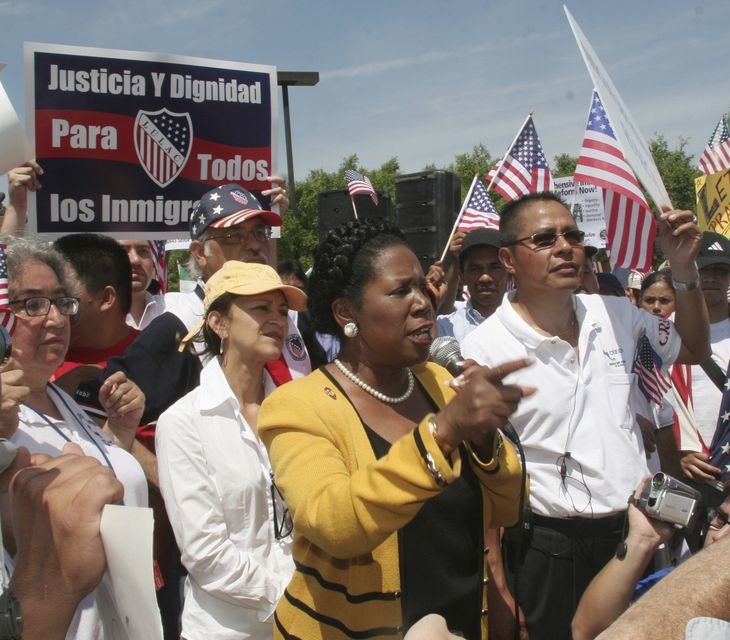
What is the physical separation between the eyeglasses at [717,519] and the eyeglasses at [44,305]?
2537 mm

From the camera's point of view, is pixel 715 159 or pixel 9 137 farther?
pixel 715 159

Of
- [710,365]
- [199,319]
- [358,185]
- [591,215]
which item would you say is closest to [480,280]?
[710,365]

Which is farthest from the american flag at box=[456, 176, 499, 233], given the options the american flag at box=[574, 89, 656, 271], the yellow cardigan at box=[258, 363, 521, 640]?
the yellow cardigan at box=[258, 363, 521, 640]

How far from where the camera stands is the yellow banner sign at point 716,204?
7.43 meters

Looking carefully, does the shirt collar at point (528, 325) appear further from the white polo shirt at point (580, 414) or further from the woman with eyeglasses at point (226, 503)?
the woman with eyeglasses at point (226, 503)

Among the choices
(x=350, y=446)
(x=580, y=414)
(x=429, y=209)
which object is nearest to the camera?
(x=350, y=446)

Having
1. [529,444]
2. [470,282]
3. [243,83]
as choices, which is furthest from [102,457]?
[470,282]

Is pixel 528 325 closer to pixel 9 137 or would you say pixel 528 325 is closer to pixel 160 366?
pixel 160 366

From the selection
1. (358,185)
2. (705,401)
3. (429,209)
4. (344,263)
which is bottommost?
(705,401)

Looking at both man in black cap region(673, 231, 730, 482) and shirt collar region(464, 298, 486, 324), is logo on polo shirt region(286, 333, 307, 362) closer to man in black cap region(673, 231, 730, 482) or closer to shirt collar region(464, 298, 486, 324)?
man in black cap region(673, 231, 730, 482)

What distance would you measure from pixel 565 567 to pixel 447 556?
3.44 ft

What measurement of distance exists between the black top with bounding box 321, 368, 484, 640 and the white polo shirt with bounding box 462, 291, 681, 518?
0.86 metres

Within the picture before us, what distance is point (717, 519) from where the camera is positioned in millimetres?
3027

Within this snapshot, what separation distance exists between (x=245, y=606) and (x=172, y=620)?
880 mm
